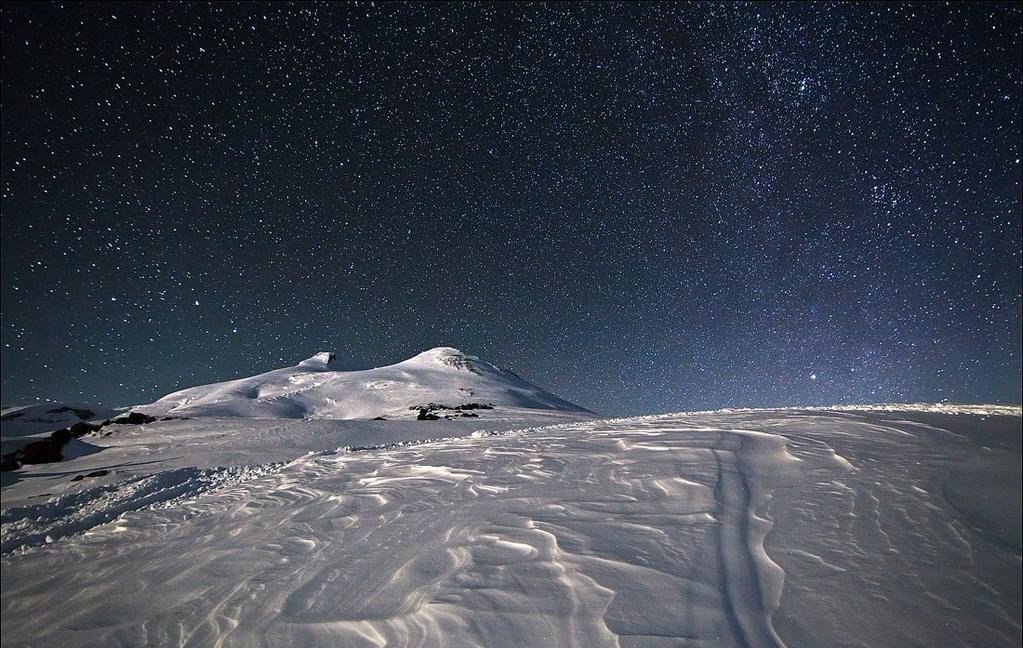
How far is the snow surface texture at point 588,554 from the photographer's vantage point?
250cm

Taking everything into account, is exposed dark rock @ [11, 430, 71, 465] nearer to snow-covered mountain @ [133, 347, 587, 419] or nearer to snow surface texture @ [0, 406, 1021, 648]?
snow surface texture @ [0, 406, 1021, 648]

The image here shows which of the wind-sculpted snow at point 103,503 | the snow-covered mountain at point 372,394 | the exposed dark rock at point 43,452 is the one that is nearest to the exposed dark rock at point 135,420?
the snow-covered mountain at point 372,394

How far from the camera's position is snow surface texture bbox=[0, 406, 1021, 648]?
8.20 feet

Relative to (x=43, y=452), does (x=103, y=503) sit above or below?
below

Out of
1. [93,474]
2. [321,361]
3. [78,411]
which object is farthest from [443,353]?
[93,474]

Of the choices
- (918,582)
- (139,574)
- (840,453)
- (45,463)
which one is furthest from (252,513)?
(45,463)

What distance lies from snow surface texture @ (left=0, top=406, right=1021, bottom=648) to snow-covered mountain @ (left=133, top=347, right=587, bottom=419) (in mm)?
25099

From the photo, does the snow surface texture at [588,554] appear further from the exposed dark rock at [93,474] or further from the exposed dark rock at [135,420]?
the exposed dark rock at [135,420]

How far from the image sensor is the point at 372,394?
43.3 m

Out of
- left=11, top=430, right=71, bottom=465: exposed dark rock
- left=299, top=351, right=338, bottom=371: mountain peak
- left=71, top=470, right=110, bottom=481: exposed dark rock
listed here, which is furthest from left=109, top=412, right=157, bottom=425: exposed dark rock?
left=299, top=351, right=338, bottom=371: mountain peak

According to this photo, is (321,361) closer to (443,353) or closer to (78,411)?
(443,353)

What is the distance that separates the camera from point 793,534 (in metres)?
3.28

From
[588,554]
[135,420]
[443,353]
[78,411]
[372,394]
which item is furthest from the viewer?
[443,353]

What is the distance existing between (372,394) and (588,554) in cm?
4350
